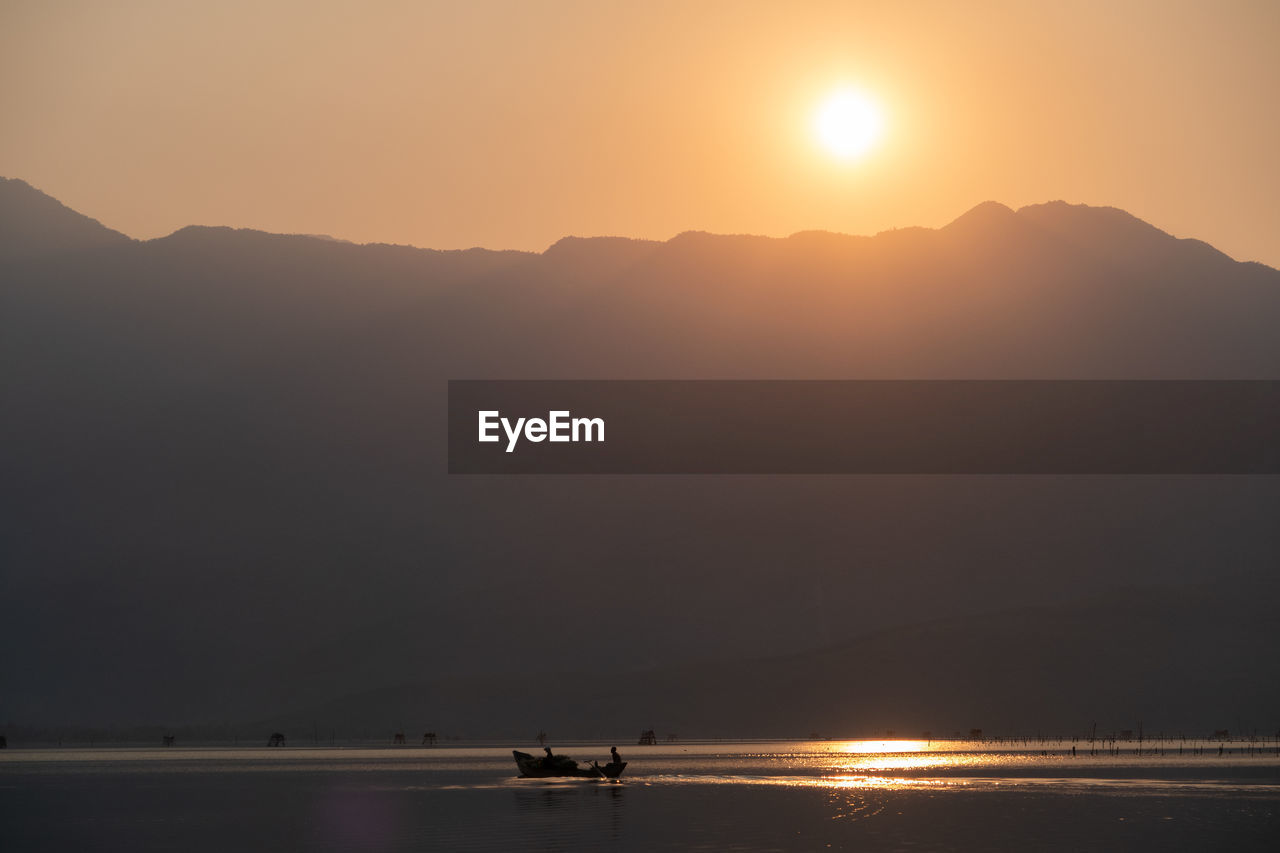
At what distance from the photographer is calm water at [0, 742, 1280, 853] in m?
70.0

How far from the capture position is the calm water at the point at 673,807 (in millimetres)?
70000

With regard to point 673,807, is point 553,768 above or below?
above

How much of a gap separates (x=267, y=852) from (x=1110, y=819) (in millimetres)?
40754

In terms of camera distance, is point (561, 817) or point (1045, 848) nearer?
point (1045, 848)

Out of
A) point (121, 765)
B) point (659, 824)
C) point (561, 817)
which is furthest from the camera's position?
point (121, 765)

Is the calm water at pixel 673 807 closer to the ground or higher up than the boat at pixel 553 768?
closer to the ground

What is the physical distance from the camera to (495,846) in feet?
219

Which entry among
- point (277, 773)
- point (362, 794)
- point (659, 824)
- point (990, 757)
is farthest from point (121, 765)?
point (659, 824)

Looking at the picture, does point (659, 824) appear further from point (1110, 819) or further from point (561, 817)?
point (1110, 819)

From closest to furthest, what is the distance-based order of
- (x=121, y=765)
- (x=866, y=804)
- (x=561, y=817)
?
1. (x=561, y=817)
2. (x=866, y=804)
3. (x=121, y=765)

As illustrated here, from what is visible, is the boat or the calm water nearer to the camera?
the calm water

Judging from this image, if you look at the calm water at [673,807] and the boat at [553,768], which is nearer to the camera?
the calm water at [673,807]

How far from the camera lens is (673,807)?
87.9m

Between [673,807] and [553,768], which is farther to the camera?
[553,768]
